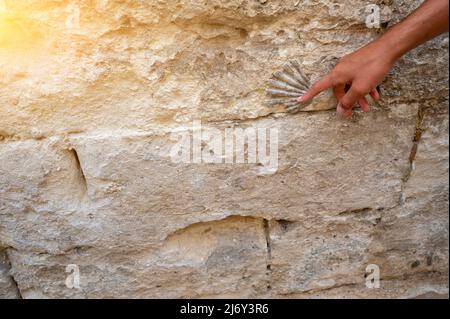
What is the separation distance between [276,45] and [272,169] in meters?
0.43

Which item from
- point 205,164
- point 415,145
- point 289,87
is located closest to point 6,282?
point 205,164

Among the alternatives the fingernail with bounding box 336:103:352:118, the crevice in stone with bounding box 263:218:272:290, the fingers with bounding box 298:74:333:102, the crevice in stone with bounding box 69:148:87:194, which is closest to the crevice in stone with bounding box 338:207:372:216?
the crevice in stone with bounding box 263:218:272:290

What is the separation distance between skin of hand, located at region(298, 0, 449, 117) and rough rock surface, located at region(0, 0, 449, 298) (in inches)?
3.1

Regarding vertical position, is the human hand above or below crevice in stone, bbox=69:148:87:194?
above

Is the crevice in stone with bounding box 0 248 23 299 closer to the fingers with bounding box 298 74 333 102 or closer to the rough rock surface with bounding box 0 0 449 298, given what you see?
the rough rock surface with bounding box 0 0 449 298

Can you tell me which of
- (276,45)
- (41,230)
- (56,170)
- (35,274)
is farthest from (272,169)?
(35,274)

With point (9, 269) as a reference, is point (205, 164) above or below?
above

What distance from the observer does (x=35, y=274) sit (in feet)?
5.17

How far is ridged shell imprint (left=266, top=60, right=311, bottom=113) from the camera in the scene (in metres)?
1.27

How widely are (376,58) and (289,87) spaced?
0.28m

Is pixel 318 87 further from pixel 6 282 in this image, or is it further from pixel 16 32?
pixel 6 282

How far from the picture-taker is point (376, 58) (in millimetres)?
1162

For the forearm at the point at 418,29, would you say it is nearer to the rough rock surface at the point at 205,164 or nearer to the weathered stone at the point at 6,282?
the rough rock surface at the point at 205,164

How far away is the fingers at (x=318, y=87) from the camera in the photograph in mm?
1236
